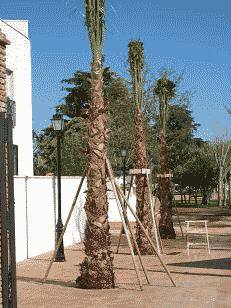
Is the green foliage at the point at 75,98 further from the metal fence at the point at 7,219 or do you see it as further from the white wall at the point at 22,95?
the metal fence at the point at 7,219

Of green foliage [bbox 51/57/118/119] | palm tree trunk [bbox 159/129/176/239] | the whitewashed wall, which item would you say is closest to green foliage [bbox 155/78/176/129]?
palm tree trunk [bbox 159/129/176/239]

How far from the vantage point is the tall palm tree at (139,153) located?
13120mm

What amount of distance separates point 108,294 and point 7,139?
419 cm

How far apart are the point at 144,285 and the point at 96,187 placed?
6.97 ft

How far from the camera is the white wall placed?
19312 millimetres

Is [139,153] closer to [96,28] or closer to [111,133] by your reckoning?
[96,28]

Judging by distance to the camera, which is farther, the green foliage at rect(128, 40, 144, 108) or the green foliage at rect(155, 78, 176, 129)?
the green foliage at rect(155, 78, 176, 129)

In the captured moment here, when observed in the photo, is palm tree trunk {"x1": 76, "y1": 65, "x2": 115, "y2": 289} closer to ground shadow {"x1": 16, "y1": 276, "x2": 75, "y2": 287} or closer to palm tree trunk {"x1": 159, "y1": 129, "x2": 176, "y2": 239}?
ground shadow {"x1": 16, "y1": 276, "x2": 75, "y2": 287}

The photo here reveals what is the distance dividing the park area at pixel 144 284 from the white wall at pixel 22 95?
713 cm

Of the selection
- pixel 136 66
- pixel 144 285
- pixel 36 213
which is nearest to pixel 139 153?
pixel 136 66

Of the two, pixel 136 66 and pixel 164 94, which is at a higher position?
pixel 136 66

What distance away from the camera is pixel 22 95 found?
19969 millimetres

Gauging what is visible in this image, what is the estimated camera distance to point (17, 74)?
770 inches

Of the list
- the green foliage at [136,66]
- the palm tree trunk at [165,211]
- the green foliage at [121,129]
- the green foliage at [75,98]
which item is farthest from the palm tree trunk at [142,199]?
the green foliage at [75,98]
